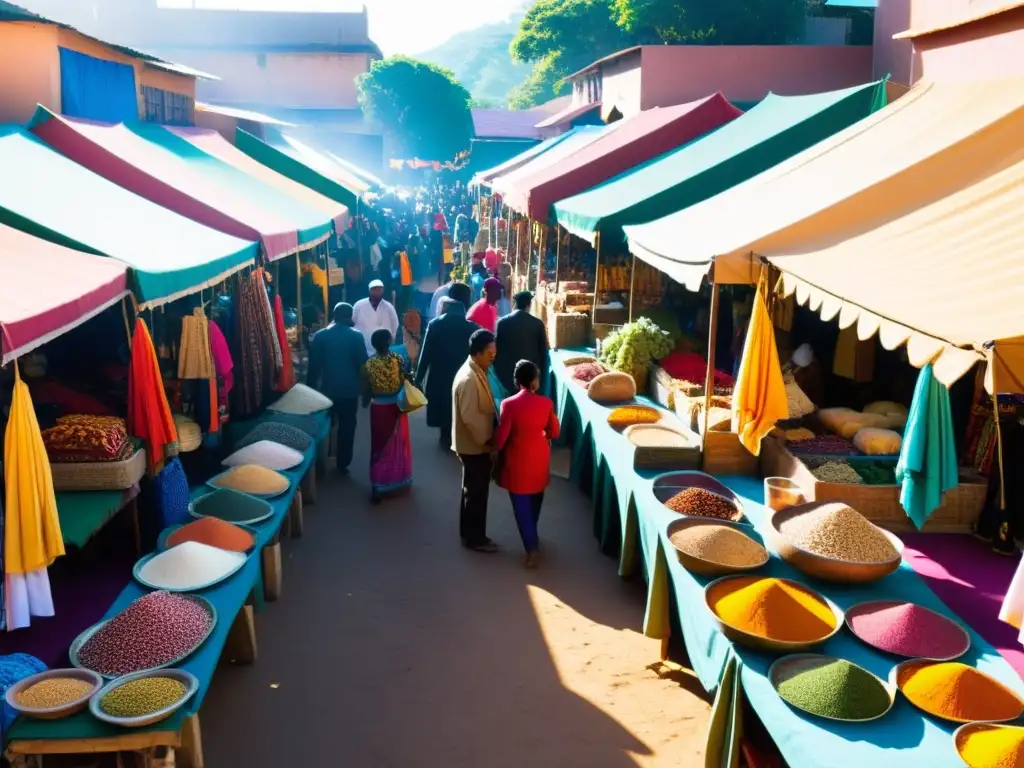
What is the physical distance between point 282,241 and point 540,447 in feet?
13.0

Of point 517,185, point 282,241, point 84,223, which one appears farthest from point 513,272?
point 84,223

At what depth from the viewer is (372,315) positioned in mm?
9594

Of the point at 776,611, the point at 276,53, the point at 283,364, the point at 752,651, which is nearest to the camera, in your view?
the point at 752,651

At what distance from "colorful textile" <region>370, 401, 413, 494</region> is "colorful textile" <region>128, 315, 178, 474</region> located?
7.19 ft

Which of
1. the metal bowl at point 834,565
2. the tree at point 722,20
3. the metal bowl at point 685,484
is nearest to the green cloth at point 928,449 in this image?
the metal bowl at point 834,565

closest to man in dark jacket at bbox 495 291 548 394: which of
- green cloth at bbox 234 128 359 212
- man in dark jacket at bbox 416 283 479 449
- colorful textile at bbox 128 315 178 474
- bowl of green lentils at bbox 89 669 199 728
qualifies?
man in dark jacket at bbox 416 283 479 449

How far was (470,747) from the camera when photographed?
4602 mm

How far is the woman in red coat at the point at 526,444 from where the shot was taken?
628 cm

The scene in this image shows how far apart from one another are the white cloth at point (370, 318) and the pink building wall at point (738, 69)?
1082cm

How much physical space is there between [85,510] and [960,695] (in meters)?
4.28

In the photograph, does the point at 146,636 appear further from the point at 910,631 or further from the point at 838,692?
the point at 910,631

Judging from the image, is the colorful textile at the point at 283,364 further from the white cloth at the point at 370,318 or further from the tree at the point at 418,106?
the tree at the point at 418,106

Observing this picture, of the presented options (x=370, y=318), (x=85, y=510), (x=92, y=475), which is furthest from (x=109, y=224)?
(x=370, y=318)

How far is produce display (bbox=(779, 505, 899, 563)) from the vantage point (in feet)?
14.6
